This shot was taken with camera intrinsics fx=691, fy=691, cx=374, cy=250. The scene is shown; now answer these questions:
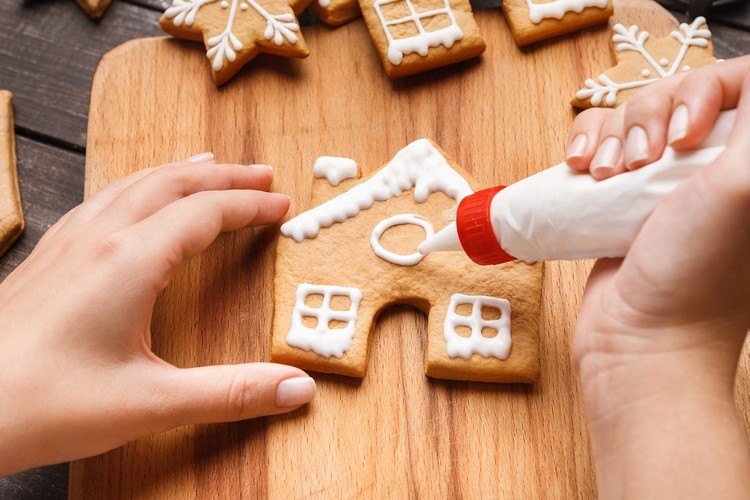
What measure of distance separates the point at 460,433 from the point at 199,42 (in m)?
0.84

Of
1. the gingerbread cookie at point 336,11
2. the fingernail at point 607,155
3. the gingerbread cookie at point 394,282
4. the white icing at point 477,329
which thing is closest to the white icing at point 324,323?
the gingerbread cookie at point 394,282

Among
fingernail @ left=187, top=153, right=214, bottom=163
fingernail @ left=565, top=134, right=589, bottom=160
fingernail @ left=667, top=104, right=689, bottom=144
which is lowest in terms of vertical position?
fingernail @ left=187, top=153, right=214, bottom=163

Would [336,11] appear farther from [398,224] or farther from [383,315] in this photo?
[383,315]

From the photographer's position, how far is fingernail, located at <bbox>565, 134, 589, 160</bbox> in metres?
0.87

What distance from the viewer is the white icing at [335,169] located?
113cm

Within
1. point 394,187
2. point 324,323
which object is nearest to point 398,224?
point 394,187

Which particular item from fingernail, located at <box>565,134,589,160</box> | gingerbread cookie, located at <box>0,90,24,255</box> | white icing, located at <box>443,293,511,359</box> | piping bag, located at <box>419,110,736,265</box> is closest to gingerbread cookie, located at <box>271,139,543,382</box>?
white icing, located at <box>443,293,511,359</box>

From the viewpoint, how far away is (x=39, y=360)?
895mm

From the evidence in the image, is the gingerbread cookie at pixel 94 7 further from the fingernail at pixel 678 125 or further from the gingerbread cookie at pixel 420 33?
the fingernail at pixel 678 125

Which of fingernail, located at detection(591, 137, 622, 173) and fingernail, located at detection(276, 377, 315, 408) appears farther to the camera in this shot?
fingernail, located at detection(276, 377, 315, 408)

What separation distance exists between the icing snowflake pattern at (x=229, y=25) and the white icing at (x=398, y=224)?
380mm

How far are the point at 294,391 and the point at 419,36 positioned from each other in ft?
2.12

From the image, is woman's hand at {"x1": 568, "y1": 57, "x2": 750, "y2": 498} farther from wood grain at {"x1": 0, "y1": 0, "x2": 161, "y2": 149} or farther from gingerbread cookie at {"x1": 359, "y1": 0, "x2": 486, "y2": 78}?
wood grain at {"x1": 0, "y1": 0, "x2": 161, "y2": 149}

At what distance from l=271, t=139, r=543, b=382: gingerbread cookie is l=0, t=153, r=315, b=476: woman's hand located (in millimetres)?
82
